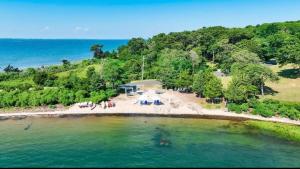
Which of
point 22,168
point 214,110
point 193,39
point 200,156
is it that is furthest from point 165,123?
point 193,39

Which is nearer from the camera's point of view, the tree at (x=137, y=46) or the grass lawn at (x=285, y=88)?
the grass lawn at (x=285, y=88)

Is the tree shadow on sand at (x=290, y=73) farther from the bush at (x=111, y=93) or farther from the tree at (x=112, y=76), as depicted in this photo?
the bush at (x=111, y=93)

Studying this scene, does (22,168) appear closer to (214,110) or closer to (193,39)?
(214,110)

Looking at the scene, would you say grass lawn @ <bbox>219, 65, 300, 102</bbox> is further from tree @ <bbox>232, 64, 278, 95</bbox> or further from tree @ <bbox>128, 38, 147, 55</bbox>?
tree @ <bbox>128, 38, 147, 55</bbox>

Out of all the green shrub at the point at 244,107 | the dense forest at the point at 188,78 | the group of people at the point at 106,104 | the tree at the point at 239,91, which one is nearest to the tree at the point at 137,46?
the dense forest at the point at 188,78

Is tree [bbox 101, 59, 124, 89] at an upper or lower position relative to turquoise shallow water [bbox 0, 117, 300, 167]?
upper

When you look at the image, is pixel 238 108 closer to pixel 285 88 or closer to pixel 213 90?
pixel 213 90

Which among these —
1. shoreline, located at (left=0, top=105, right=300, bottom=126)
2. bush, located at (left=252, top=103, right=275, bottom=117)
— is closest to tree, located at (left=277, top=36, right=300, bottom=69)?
bush, located at (left=252, top=103, right=275, bottom=117)

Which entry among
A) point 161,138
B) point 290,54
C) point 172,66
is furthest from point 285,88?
point 161,138
